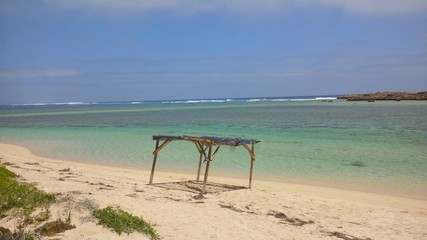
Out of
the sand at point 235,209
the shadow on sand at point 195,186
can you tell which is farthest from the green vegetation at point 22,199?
the shadow on sand at point 195,186

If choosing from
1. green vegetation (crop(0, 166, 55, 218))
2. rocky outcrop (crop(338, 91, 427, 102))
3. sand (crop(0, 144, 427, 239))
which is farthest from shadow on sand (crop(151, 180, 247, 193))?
rocky outcrop (crop(338, 91, 427, 102))

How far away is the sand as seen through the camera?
22.1 feet

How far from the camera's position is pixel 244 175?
14.1 metres

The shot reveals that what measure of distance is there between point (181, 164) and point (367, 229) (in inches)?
394

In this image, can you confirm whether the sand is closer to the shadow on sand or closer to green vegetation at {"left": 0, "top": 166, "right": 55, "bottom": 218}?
the shadow on sand

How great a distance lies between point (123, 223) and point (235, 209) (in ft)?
9.93

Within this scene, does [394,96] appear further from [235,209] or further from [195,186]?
[235,209]

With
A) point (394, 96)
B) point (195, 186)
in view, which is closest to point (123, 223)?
point (195, 186)

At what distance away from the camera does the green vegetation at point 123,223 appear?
605cm

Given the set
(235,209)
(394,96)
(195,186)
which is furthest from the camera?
(394,96)

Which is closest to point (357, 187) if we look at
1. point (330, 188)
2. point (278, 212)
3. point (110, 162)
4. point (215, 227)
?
point (330, 188)

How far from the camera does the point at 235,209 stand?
28.0 feet

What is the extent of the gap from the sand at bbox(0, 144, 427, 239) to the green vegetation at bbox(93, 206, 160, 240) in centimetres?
11

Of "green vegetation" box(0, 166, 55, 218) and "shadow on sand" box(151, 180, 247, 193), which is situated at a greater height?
"green vegetation" box(0, 166, 55, 218)
